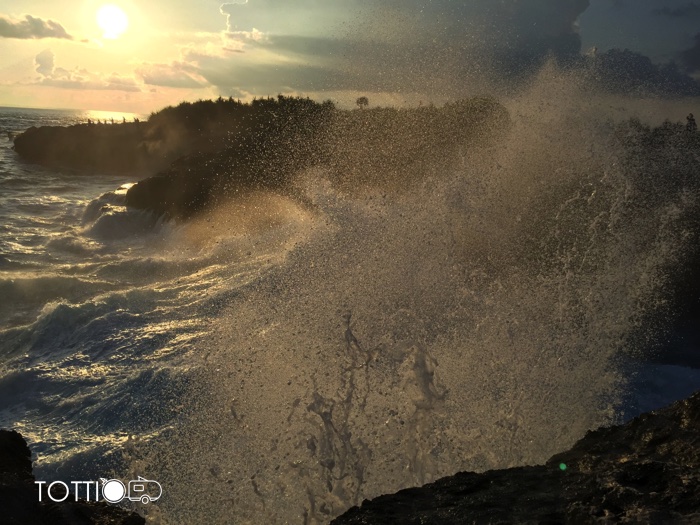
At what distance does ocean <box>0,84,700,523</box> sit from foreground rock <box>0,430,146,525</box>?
1.63 m

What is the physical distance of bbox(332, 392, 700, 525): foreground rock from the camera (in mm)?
2797

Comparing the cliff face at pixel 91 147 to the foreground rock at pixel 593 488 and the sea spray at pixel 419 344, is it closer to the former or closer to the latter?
the sea spray at pixel 419 344

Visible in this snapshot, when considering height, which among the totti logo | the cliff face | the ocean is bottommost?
the totti logo

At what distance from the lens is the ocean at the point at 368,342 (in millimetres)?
5824

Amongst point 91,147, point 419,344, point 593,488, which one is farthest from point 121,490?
point 91,147

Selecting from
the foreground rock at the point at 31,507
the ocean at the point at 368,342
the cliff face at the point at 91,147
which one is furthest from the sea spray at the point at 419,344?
the cliff face at the point at 91,147

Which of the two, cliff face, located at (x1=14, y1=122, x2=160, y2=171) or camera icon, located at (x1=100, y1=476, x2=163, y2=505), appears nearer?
camera icon, located at (x1=100, y1=476, x2=163, y2=505)

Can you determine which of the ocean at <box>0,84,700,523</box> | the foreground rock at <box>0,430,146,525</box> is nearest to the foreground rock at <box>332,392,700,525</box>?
the foreground rock at <box>0,430,146,525</box>

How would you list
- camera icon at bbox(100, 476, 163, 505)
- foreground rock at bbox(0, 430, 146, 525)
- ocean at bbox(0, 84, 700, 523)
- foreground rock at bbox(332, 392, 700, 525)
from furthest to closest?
ocean at bbox(0, 84, 700, 523) < camera icon at bbox(100, 476, 163, 505) < foreground rock at bbox(0, 430, 146, 525) < foreground rock at bbox(332, 392, 700, 525)

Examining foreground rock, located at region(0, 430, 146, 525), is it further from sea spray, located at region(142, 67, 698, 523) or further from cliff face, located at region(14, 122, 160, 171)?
cliff face, located at region(14, 122, 160, 171)

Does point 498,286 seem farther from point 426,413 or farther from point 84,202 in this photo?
point 84,202

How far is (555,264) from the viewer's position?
10.5m

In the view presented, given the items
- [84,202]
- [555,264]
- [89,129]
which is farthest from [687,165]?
[89,129]

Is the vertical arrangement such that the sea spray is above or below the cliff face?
below
